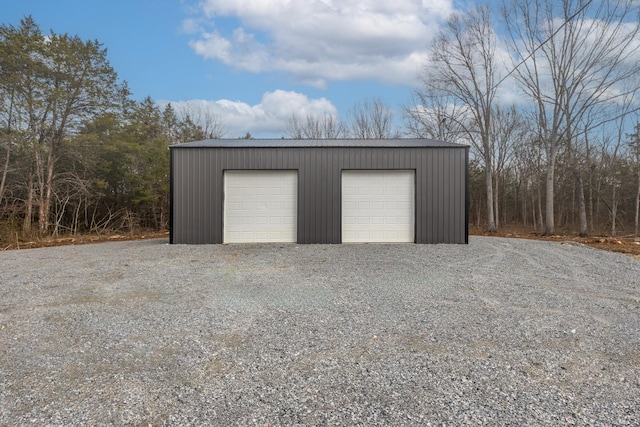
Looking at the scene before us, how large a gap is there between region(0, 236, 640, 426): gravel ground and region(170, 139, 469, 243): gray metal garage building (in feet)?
9.91

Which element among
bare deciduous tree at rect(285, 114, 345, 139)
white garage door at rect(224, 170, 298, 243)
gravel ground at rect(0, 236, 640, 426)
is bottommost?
gravel ground at rect(0, 236, 640, 426)

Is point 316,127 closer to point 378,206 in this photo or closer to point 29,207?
point 378,206

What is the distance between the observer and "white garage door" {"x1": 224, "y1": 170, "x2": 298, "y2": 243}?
8789 millimetres

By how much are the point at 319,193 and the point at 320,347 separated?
610 cm

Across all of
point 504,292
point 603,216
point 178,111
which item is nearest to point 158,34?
point 504,292

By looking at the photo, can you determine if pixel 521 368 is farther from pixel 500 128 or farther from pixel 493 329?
pixel 500 128

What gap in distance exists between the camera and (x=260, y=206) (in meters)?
8.84

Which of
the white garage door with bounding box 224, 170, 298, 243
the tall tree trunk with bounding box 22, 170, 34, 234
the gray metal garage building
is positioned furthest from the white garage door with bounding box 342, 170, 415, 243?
the tall tree trunk with bounding box 22, 170, 34, 234

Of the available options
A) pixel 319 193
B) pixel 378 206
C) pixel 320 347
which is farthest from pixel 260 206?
pixel 320 347

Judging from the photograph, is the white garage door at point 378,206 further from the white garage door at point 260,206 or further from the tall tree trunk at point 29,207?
the tall tree trunk at point 29,207

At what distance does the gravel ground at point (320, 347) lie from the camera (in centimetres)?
195

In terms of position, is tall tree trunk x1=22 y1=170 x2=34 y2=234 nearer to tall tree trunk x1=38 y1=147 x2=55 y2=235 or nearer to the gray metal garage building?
tall tree trunk x1=38 y1=147 x2=55 y2=235

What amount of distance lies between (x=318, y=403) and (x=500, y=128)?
721 inches

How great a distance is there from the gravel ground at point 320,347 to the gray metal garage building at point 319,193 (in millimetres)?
3019
